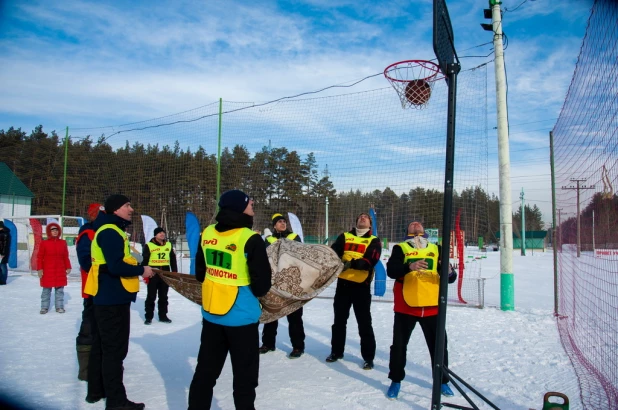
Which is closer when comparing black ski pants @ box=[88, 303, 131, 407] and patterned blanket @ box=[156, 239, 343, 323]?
black ski pants @ box=[88, 303, 131, 407]

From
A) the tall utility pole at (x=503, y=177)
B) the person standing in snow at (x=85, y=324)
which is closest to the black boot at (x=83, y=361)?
the person standing in snow at (x=85, y=324)

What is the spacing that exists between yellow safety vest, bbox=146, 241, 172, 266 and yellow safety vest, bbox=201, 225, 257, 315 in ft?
17.5

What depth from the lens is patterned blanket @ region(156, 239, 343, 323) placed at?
3939mm

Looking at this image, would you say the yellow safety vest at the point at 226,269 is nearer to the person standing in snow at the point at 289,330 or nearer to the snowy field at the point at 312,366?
the snowy field at the point at 312,366

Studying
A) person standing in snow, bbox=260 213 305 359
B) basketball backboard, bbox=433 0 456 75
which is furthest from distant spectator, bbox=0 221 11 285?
basketball backboard, bbox=433 0 456 75

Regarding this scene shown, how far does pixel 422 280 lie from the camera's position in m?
4.25

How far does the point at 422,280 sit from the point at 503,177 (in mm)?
5619

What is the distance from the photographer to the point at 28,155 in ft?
66.8

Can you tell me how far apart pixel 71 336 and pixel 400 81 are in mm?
6624

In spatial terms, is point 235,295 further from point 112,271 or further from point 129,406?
point 129,406

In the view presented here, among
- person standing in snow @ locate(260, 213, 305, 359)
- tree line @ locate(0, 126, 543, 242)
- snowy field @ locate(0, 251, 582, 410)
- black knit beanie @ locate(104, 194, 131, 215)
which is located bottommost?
snowy field @ locate(0, 251, 582, 410)

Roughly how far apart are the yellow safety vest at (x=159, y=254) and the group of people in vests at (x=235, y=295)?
3151 millimetres

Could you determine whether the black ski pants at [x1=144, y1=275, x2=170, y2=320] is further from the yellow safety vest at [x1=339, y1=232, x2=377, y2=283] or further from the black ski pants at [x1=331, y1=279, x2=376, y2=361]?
the yellow safety vest at [x1=339, y1=232, x2=377, y2=283]

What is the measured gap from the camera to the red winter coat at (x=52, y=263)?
8.72 meters
